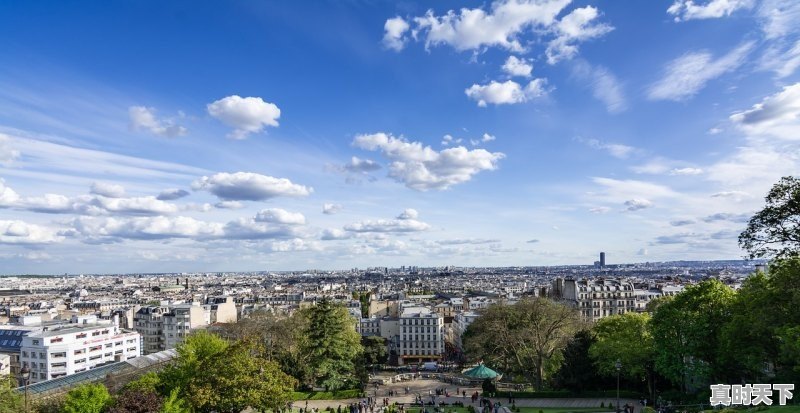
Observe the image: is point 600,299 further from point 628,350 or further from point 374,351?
point 628,350

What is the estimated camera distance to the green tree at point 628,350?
4562 cm

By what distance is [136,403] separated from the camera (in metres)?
32.2

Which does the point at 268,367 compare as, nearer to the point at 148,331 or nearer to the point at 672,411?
the point at 672,411

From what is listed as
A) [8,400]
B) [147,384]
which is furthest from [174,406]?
[8,400]

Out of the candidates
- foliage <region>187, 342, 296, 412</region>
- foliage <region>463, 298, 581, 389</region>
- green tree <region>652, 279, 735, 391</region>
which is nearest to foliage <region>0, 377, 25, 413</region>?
foliage <region>187, 342, 296, 412</region>

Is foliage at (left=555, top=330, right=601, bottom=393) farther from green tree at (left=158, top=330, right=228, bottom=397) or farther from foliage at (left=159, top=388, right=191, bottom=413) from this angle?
foliage at (left=159, top=388, right=191, bottom=413)

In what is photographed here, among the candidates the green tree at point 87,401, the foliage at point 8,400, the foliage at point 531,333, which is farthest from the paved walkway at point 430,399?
the foliage at point 8,400

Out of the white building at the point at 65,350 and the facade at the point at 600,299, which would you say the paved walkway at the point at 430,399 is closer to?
the facade at the point at 600,299

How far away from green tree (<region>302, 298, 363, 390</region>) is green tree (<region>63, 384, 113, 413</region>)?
82.7 ft

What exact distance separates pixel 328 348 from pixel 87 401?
2696 cm

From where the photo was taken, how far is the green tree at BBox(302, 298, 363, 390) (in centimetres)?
5747

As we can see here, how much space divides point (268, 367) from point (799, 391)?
33517mm

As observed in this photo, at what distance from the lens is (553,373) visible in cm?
6128

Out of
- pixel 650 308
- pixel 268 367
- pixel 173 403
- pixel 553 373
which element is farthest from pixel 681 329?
pixel 173 403
